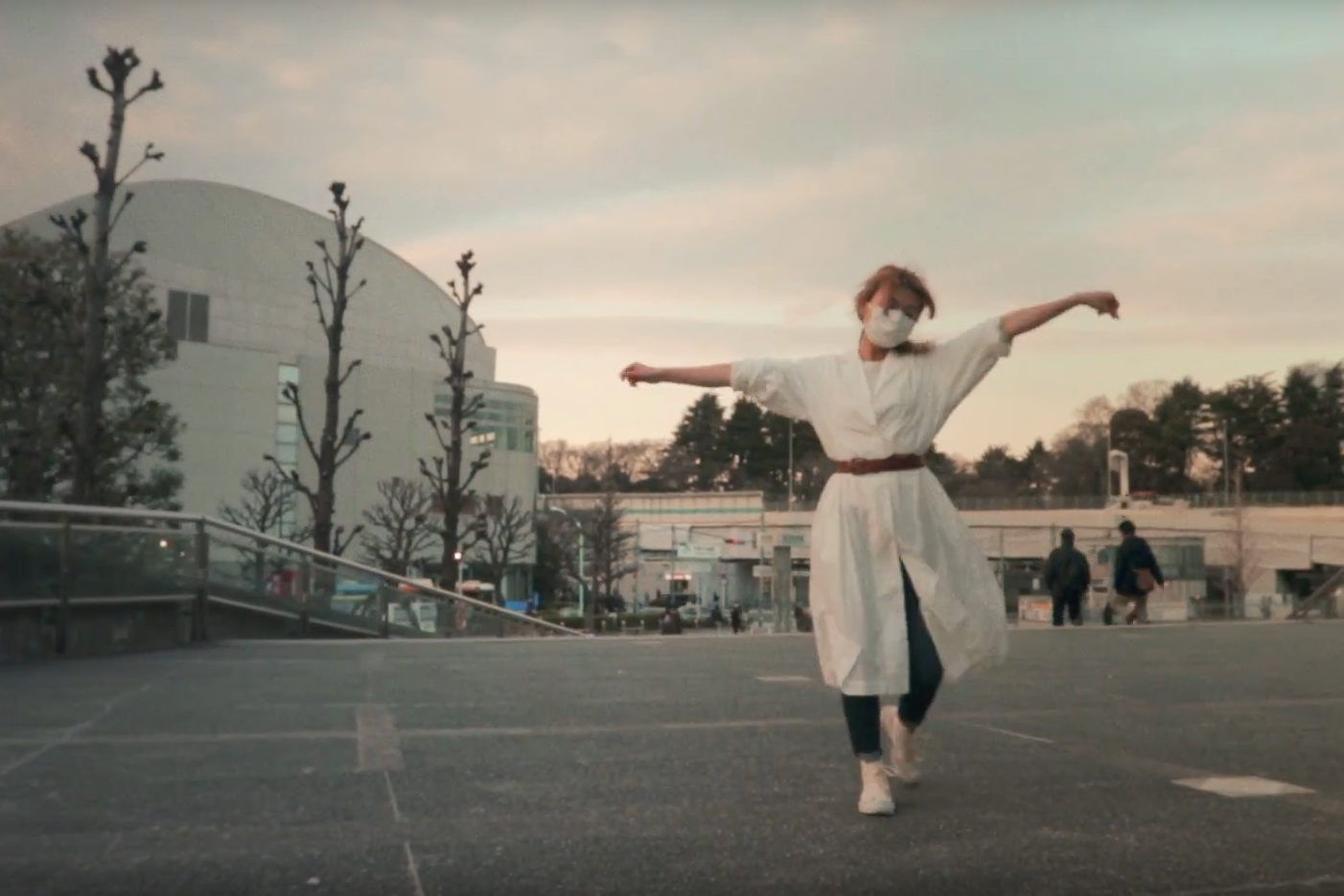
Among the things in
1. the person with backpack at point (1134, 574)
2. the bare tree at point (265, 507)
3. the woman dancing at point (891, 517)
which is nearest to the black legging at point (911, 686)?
the woman dancing at point (891, 517)

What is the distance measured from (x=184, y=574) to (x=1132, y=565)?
40.2ft

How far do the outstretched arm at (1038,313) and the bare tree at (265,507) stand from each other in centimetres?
4721

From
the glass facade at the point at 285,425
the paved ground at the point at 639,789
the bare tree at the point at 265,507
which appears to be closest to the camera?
the paved ground at the point at 639,789

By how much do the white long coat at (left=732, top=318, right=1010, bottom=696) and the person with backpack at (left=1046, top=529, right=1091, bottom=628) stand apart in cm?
1783

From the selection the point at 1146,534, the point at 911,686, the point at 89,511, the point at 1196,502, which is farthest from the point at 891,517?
the point at 1196,502

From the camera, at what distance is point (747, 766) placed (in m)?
5.62

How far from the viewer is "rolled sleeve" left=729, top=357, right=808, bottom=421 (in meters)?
5.03

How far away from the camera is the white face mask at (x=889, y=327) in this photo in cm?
489

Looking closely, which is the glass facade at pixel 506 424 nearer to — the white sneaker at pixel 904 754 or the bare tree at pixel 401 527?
the bare tree at pixel 401 527

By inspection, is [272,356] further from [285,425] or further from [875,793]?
[875,793]

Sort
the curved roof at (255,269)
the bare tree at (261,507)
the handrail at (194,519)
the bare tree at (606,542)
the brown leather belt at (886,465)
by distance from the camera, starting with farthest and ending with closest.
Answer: the curved roof at (255,269)
the bare tree at (606,542)
the bare tree at (261,507)
the handrail at (194,519)
the brown leather belt at (886,465)

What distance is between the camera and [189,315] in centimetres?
7506

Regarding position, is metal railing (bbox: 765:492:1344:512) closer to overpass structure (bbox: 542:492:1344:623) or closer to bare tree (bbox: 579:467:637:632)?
overpass structure (bbox: 542:492:1344:623)

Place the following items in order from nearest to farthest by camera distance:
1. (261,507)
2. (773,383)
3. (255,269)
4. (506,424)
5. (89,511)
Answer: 1. (773,383)
2. (89,511)
3. (261,507)
4. (255,269)
5. (506,424)
